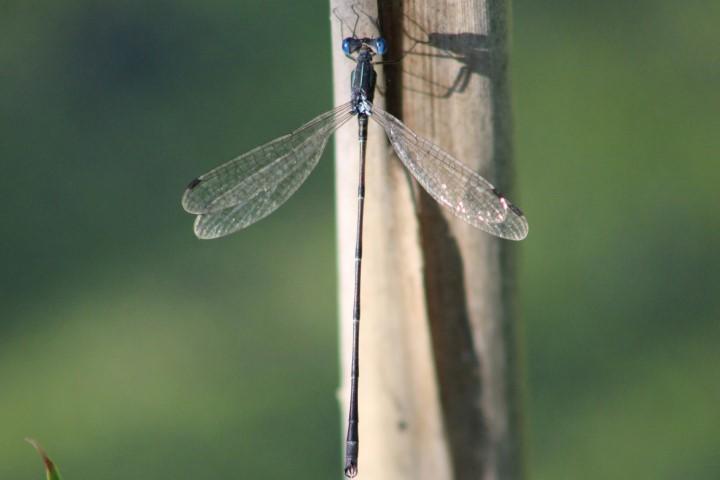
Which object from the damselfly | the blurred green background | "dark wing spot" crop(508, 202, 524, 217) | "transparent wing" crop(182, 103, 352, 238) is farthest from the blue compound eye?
the blurred green background

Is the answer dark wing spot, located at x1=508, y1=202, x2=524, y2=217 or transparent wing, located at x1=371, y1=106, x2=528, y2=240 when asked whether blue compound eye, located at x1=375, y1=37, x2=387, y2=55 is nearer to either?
transparent wing, located at x1=371, y1=106, x2=528, y2=240

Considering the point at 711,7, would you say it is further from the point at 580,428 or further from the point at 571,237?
the point at 580,428

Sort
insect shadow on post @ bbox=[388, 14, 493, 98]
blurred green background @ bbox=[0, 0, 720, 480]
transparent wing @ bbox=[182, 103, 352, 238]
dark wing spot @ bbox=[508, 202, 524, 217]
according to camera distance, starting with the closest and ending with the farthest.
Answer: insect shadow on post @ bbox=[388, 14, 493, 98], dark wing spot @ bbox=[508, 202, 524, 217], transparent wing @ bbox=[182, 103, 352, 238], blurred green background @ bbox=[0, 0, 720, 480]

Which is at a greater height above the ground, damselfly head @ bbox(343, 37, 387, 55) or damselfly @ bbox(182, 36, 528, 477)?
damselfly head @ bbox(343, 37, 387, 55)

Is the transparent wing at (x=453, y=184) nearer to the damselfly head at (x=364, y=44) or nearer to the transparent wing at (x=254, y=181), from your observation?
the damselfly head at (x=364, y=44)

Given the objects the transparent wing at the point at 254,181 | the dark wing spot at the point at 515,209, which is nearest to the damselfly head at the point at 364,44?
the dark wing spot at the point at 515,209
